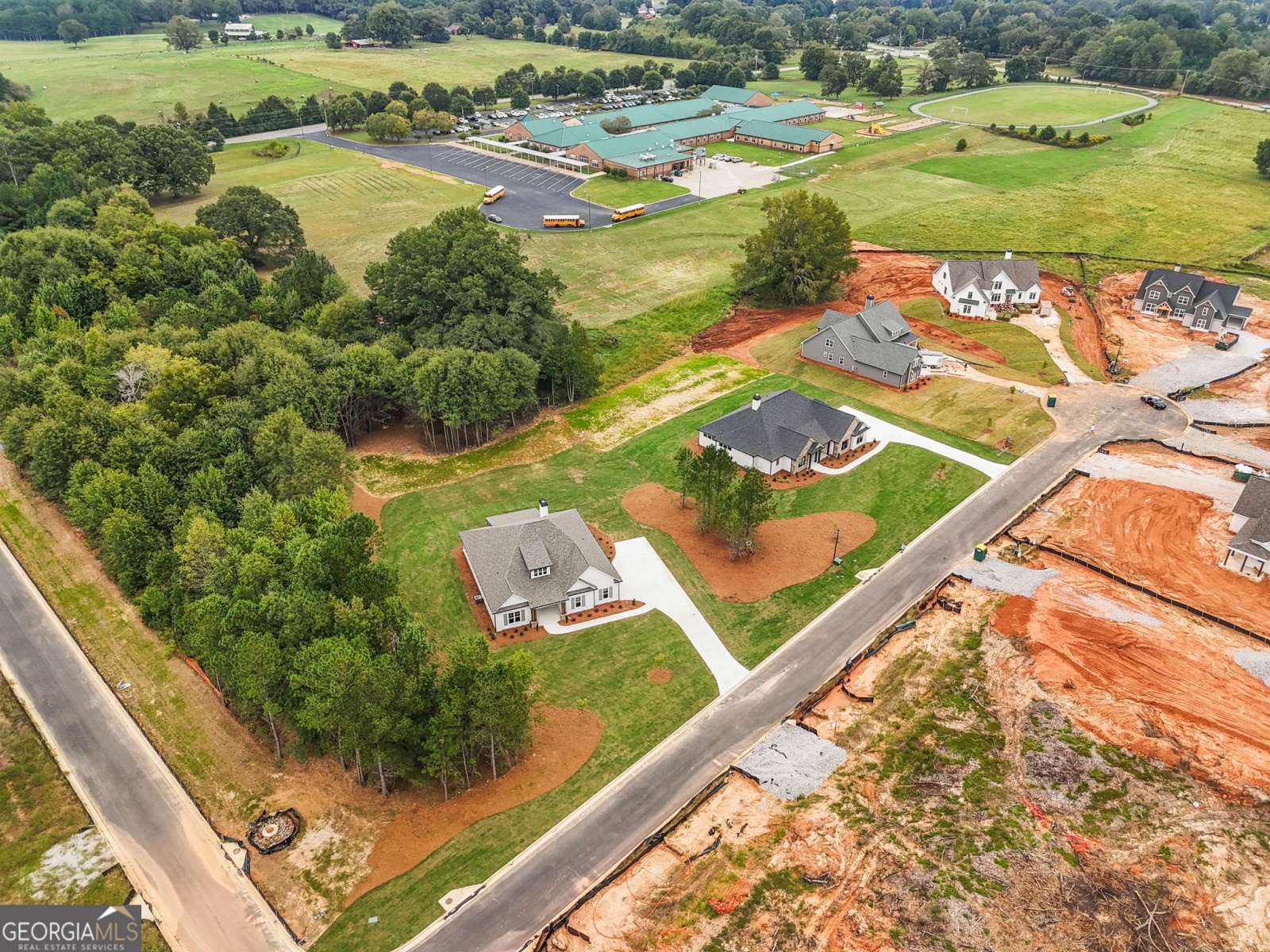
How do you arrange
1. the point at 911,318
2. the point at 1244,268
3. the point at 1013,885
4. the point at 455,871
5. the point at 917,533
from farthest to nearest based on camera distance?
1. the point at 1244,268
2. the point at 911,318
3. the point at 917,533
4. the point at 455,871
5. the point at 1013,885

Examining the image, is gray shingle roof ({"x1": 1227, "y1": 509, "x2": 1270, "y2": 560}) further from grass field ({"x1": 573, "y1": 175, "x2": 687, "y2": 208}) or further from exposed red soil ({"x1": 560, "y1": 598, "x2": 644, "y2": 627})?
grass field ({"x1": 573, "y1": 175, "x2": 687, "y2": 208})

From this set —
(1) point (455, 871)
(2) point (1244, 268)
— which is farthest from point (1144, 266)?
(1) point (455, 871)

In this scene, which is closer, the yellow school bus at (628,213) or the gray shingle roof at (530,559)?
the gray shingle roof at (530,559)

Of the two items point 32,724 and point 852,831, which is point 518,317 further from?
point 852,831

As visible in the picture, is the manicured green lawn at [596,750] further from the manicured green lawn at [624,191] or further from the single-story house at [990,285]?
the manicured green lawn at [624,191]

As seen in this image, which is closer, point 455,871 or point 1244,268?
point 455,871

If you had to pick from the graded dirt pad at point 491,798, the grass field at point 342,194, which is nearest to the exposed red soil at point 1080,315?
the graded dirt pad at point 491,798

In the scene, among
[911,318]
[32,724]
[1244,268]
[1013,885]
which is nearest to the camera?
[1013,885]
